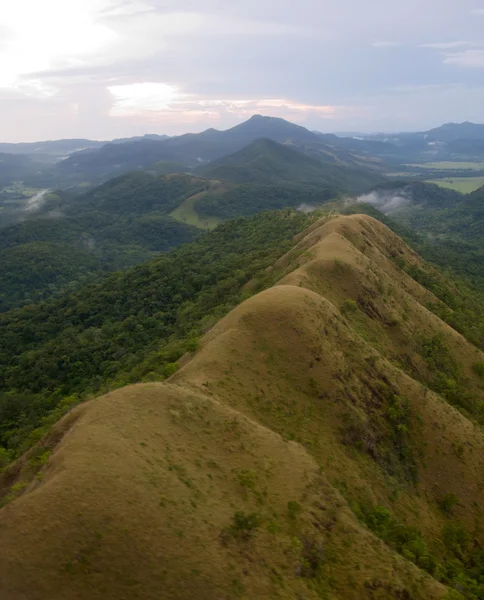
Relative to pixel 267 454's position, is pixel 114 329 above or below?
below

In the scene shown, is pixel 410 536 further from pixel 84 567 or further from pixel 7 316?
pixel 7 316

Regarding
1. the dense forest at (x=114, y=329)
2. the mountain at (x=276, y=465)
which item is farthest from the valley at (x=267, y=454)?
the dense forest at (x=114, y=329)

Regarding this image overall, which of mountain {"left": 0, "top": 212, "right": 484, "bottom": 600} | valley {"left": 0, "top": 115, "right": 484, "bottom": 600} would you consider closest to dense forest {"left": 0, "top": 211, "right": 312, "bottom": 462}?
valley {"left": 0, "top": 115, "right": 484, "bottom": 600}

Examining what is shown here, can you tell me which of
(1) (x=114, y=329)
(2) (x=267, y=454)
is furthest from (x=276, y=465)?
(1) (x=114, y=329)

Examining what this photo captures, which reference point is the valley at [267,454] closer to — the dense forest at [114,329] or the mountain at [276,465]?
the mountain at [276,465]

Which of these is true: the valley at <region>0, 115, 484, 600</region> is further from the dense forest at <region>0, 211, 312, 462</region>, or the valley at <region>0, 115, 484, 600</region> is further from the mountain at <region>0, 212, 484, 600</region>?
the dense forest at <region>0, 211, 312, 462</region>

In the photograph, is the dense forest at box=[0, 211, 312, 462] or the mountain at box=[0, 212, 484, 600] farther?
the dense forest at box=[0, 211, 312, 462]

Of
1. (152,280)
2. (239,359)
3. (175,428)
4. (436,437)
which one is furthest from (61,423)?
(152,280)

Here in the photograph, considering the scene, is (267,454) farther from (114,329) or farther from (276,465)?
(114,329)
